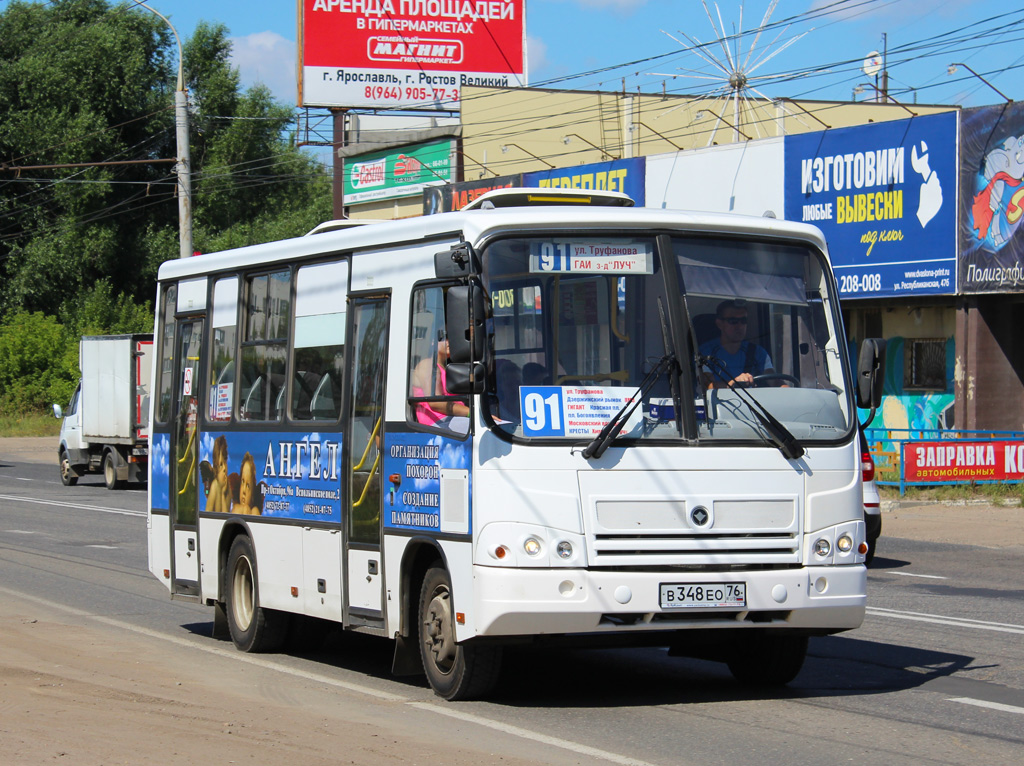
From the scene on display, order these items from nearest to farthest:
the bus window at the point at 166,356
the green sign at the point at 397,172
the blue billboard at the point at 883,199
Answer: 1. the bus window at the point at 166,356
2. the blue billboard at the point at 883,199
3. the green sign at the point at 397,172

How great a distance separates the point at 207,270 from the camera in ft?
38.9

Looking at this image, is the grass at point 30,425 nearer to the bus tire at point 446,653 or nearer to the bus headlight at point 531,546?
the bus tire at point 446,653

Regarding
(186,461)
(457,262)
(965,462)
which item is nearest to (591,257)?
(457,262)

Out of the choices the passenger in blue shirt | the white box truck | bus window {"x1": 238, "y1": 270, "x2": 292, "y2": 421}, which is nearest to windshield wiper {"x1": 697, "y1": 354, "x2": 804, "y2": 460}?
the passenger in blue shirt

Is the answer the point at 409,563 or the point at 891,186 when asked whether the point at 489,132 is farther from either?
the point at 409,563

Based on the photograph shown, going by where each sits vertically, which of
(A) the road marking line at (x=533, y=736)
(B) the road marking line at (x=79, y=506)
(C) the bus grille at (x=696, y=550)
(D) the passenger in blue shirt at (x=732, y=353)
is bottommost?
(B) the road marking line at (x=79, y=506)

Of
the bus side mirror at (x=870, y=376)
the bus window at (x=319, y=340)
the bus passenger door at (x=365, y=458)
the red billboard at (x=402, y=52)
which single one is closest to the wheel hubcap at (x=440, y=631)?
the bus passenger door at (x=365, y=458)

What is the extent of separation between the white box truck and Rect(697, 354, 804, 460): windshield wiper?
24.0m

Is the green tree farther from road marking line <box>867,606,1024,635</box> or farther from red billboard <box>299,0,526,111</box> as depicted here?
road marking line <box>867,606,1024,635</box>

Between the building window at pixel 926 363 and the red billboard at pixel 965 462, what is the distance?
318 centimetres

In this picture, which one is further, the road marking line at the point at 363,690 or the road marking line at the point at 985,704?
the road marking line at the point at 985,704

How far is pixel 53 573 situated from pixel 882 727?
36.1 feet

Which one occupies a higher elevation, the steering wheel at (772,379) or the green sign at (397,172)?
the green sign at (397,172)

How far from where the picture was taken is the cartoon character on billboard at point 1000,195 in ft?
78.3
